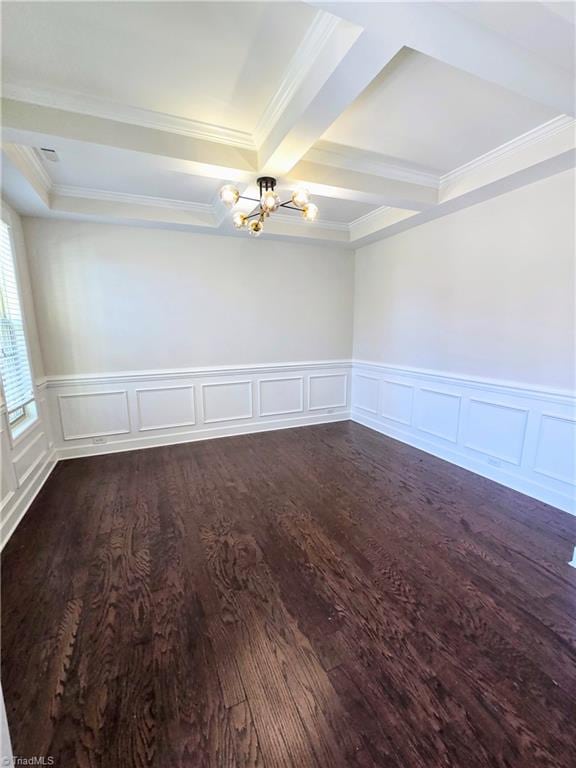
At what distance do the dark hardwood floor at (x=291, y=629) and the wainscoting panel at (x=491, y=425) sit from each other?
0.29 metres

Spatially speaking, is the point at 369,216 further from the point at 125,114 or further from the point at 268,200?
the point at 125,114

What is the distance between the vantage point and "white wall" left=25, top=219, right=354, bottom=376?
3467 millimetres

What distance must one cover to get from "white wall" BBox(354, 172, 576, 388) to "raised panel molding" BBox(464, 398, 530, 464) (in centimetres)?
30

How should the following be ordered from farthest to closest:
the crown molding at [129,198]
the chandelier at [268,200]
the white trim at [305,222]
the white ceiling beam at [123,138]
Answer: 1. the white trim at [305,222]
2. the crown molding at [129,198]
3. the chandelier at [268,200]
4. the white ceiling beam at [123,138]

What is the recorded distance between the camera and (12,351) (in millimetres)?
2799

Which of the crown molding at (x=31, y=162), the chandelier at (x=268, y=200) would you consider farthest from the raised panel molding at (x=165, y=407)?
the chandelier at (x=268, y=200)

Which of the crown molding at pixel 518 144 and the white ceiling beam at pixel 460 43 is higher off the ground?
the crown molding at pixel 518 144

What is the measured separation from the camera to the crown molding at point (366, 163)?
8.28ft

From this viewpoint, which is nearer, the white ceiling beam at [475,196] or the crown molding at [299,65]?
the crown molding at [299,65]

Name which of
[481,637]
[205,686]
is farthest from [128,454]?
[481,637]

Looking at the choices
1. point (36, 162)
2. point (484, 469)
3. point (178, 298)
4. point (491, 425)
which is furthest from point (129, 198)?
point (484, 469)

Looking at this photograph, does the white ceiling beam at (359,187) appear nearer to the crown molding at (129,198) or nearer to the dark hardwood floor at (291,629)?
the crown molding at (129,198)

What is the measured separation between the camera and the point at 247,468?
3426 millimetres

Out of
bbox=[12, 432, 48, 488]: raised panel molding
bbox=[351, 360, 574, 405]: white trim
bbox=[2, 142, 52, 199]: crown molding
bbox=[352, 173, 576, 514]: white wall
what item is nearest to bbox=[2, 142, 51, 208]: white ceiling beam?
bbox=[2, 142, 52, 199]: crown molding
